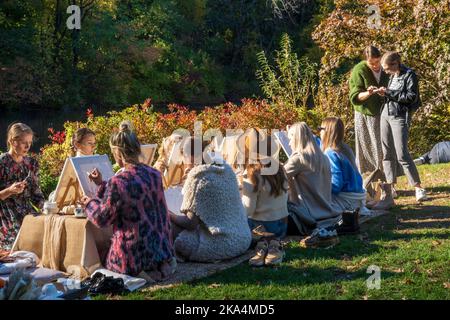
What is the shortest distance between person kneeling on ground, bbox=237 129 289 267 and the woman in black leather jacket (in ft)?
7.70

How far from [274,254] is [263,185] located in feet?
3.53

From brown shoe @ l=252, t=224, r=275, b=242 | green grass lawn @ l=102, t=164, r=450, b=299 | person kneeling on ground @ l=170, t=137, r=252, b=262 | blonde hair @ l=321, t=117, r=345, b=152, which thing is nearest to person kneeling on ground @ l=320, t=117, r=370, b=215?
blonde hair @ l=321, t=117, r=345, b=152

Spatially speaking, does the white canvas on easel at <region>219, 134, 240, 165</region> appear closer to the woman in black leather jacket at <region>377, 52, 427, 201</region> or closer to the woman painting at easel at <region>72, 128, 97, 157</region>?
the woman painting at easel at <region>72, 128, 97, 157</region>

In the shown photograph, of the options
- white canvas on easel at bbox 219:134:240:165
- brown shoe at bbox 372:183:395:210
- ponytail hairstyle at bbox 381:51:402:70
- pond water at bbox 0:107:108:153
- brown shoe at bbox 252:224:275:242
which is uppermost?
pond water at bbox 0:107:108:153

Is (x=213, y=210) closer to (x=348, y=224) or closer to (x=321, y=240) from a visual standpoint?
(x=321, y=240)

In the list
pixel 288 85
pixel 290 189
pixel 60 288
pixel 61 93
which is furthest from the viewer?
pixel 61 93

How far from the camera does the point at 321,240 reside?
23.0ft

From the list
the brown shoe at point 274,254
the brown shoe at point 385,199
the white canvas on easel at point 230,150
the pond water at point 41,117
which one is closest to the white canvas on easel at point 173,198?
the white canvas on easel at point 230,150

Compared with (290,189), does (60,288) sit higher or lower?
lower

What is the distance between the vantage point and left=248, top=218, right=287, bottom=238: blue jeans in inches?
290
